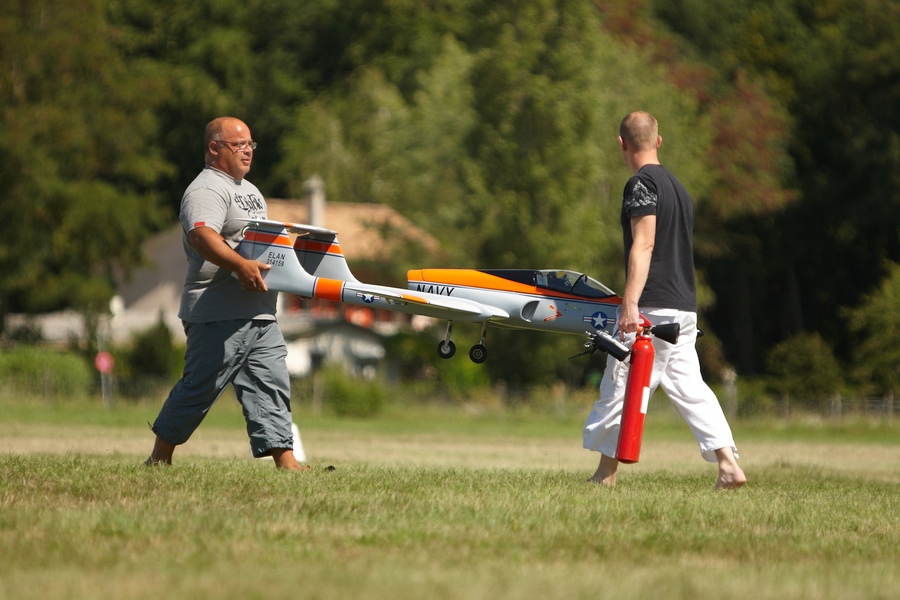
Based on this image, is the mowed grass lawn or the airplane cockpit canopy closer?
the mowed grass lawn

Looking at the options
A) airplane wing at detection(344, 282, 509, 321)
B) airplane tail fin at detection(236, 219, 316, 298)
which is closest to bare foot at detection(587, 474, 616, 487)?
airplane wing at detection(344, 282, 509, 321)

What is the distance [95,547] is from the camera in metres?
5.58

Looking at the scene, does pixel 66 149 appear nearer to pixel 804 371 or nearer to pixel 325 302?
pixel 325 302

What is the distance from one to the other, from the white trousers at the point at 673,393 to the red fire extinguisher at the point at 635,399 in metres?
0.25

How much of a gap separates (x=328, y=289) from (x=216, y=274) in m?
0.77

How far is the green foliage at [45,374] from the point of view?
3934 cm

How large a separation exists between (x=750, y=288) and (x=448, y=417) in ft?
97.3

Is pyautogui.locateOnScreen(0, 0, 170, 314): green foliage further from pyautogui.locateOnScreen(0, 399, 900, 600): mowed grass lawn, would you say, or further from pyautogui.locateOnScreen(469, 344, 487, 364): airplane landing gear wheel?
pyautogui.locateOnScreen(0, 399, 900, 600): mowed grass lawn

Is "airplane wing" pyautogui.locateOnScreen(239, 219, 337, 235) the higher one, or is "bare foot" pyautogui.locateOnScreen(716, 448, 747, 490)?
"airplane wing" pyautogui.locateOnScreen(239, 219, 337, 235)

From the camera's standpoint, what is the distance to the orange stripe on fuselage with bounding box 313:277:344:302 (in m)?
9.65

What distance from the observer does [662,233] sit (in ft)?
29.4

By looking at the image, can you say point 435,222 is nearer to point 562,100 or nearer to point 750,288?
point 562,100

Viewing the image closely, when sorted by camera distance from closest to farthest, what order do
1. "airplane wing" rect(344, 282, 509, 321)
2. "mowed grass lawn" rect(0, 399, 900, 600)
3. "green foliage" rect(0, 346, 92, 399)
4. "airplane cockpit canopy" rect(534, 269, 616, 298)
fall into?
"mowed grass lawn" rect(0, 399, 900, 600), "airplane wing" rect(344, 282, 509, 321), "airplane cockpit canopy" rect(534, 269, 616, 298), "green foliage" rect(0, 346, 92, 399)

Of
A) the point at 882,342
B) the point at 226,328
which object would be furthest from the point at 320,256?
the point at 882,342
